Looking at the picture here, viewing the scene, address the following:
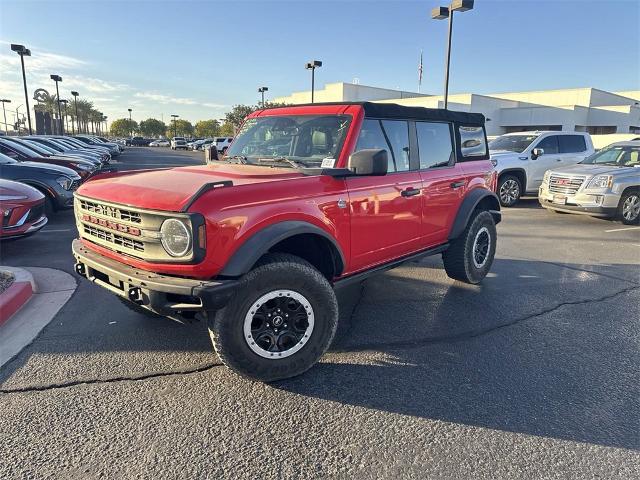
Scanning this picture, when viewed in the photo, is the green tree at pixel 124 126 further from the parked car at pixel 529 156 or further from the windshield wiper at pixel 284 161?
the windshield wiper at pixel 284 161

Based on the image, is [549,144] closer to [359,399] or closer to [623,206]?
[623,206]

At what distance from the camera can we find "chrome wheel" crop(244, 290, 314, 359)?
296 cm

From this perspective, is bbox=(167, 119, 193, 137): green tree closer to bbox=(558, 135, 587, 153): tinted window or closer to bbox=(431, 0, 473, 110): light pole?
bbox=(431, 0, 473, 110): light pole

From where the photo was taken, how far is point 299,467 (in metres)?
2.31

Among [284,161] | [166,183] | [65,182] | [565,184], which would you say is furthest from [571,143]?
[65,182]

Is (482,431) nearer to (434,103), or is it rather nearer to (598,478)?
(598,478)

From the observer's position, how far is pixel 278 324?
3.10m

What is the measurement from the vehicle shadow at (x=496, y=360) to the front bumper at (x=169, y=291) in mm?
889

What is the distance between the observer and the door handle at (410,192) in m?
3.94

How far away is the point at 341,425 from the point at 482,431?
85cm

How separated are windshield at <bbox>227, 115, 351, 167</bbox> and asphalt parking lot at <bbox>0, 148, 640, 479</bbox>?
1607mm

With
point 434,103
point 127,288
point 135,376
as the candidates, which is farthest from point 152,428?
point 434,103

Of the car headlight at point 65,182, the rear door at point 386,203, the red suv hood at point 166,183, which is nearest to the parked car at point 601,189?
the rear door at point 386,203

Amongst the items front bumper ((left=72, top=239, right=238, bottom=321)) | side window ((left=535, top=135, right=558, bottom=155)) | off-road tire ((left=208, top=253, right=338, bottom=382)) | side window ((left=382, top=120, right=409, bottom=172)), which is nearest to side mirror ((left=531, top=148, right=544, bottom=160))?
side window ((left=535, top=135, right=558, bottom=155))
